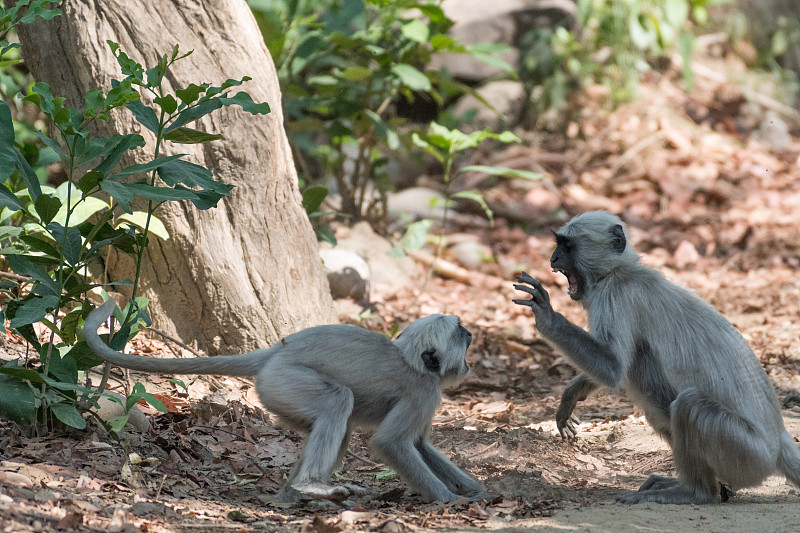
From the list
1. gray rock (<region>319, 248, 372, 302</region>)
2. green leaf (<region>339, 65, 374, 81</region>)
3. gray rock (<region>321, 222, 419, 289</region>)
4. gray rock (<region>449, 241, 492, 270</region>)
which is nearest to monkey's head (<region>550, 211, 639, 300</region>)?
gray rock (<region>319, 248, 372, 302</region>)

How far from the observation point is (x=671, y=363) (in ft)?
15.7

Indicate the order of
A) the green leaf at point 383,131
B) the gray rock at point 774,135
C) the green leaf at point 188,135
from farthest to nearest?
the gray rock at point 774,135 < the green leaf at point 383,131 < the green leaf at point 188,135

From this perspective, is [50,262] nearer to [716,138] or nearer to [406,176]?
[406,176]

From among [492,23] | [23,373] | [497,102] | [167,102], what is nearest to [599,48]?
[492,23]

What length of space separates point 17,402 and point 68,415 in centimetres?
25

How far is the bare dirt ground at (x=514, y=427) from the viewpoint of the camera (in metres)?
3.85

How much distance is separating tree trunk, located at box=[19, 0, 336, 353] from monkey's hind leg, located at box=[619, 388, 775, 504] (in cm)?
289

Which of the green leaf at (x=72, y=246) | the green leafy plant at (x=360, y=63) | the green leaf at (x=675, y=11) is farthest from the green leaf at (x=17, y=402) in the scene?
the green leaf at (x=675, y=11)

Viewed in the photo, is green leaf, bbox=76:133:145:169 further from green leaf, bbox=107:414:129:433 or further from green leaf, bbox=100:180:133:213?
green leaf, bbox=107:414:129:433

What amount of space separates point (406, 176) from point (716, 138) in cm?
553

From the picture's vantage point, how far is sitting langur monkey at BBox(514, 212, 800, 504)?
14.9ft

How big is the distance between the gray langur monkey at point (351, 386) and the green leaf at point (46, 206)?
0.53 metres

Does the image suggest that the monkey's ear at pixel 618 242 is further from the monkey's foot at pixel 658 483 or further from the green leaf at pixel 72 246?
the green leaf at pixel 72 246

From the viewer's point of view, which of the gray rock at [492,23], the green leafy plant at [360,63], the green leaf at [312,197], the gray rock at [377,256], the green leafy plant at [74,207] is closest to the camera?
the green leafy plant at [74,207]
